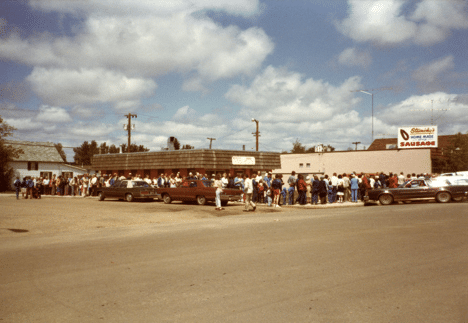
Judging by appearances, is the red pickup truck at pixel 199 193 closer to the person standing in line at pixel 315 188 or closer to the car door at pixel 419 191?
the person standing in line at pixel 315 188

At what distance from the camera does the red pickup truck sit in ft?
72.3

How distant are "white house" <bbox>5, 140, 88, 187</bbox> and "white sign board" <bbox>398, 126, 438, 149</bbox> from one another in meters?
44.4

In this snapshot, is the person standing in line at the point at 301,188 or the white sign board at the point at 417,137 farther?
the white sign board at the point at 417,137

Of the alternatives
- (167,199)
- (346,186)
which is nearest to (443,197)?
(346,186)

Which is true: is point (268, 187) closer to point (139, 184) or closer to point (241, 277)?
point (139, 184)

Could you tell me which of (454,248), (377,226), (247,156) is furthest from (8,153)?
(454,248)

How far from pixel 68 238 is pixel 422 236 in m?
9.31

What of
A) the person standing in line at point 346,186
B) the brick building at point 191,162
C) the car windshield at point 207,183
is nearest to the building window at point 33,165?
the brick building at point 191,162

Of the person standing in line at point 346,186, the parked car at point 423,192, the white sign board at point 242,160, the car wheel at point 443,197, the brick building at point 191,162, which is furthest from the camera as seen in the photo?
the white sign board at point 242,160

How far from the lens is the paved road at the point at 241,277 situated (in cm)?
489

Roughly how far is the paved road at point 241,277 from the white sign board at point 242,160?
96.6ft

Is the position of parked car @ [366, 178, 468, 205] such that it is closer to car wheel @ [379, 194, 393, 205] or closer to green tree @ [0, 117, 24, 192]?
car wheel @ [379, 194, 393, 205]

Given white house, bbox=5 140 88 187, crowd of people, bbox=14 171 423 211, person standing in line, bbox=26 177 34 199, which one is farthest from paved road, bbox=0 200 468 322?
white house, bbox=5 140 88 187

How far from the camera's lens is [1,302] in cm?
534
